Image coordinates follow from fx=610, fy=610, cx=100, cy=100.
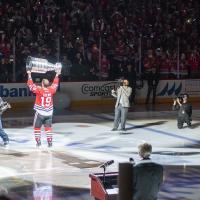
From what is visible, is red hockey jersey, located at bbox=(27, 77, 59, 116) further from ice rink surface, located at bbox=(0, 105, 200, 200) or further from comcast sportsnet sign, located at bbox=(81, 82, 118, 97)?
comcast sportsnet sign, located at bbox=(81, 82, 118, 97)

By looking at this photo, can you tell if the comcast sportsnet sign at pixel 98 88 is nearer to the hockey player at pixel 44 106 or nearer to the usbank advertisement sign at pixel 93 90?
the usbank advertisement sign at pixel 93 90

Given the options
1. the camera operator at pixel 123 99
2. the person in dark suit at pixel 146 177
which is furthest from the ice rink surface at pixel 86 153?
the person in dark suit at pixel 146 177

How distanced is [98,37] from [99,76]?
1.83 m

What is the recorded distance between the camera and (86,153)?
1428cm

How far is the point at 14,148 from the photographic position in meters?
14.8

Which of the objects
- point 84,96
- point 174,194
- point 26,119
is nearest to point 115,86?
point 84,96

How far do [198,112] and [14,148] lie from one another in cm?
963

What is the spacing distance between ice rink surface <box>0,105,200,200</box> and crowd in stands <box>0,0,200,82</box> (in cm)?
282

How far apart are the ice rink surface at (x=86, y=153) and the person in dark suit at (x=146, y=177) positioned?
36.2 inches

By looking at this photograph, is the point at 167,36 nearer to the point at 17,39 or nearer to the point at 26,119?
the point at 17,39

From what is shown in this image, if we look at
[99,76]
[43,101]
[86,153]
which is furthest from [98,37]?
[86,153]

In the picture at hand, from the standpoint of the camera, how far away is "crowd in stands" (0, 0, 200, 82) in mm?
23203

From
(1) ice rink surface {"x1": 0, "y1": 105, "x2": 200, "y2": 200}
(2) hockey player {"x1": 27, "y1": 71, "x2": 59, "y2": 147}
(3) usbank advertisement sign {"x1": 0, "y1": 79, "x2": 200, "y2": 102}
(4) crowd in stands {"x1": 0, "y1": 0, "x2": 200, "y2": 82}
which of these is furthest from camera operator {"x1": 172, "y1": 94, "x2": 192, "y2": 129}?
(3) usbank advertisement sign {"x1": 0, "y1": 79, "x2": 200, "y2": 102}

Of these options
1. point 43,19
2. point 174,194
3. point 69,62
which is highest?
point 43,19
